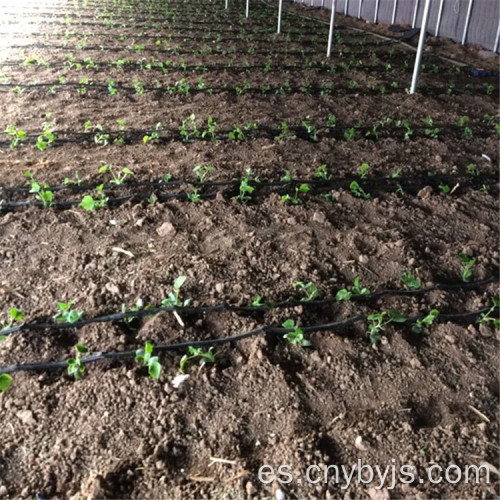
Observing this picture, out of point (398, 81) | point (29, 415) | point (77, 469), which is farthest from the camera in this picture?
point (398, 81)

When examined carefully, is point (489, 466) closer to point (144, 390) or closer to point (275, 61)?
point (144, 390)

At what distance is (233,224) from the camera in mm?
3408

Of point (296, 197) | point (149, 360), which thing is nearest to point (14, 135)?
point (296, 197)

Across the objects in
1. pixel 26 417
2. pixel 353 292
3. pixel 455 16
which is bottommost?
pixel 26 417

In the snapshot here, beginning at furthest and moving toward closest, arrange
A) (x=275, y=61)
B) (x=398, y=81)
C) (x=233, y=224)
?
(x=275, y=61) < (x=398, y=81) < (x=233, y=224)

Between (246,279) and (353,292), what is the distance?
1.97ft

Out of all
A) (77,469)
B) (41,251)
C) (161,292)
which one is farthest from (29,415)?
(41,251)

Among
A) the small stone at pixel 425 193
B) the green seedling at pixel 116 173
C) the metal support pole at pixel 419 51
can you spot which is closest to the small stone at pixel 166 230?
the green seedling at pixel 116 173

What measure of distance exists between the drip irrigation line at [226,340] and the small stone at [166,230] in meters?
1.03

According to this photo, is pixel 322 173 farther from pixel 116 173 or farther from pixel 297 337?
pixel 297 337

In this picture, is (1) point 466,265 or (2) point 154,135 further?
(2) point 154,135

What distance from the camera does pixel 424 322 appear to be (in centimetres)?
255

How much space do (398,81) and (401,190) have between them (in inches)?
159

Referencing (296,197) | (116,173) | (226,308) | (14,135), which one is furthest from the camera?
(14,135)
